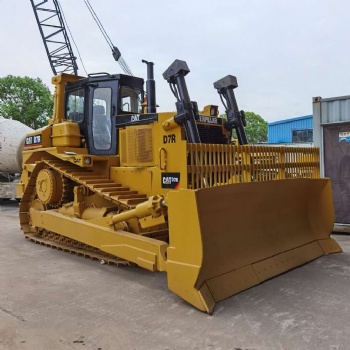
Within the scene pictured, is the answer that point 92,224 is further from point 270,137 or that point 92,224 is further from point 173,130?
point 270,137

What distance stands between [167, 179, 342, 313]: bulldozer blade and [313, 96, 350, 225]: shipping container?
8.56ft

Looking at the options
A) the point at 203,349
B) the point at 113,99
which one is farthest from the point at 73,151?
the point at 203,349

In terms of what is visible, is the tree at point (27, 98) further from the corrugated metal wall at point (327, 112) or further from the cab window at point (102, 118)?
the corrugated metal wall at point (327, 112)

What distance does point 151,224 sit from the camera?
16.5 feet

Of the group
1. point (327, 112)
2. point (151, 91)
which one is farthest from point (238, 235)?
point (327, 112)

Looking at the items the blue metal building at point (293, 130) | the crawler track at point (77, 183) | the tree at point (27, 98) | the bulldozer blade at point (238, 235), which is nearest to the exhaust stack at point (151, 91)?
the crawler track at point (77, 183)

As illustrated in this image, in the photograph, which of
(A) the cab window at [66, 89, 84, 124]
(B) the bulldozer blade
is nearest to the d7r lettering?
(B) the bulldozer blade

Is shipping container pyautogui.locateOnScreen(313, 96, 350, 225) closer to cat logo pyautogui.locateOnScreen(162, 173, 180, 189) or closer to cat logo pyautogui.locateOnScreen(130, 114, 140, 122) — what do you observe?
cat logo pyautogui.locateOnScreen(130, 114, 140, 122)

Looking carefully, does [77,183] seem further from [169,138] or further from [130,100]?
[169,138]

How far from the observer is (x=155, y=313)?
3.74 m

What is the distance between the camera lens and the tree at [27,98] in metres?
26.0

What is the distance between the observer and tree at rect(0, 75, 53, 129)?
85.3ft

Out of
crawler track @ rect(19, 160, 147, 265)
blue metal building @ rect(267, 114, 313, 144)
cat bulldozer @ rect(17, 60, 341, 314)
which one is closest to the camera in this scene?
cat bulldozer @ rect(17, 60, 341, 314)

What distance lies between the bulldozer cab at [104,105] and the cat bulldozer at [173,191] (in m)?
0.02
